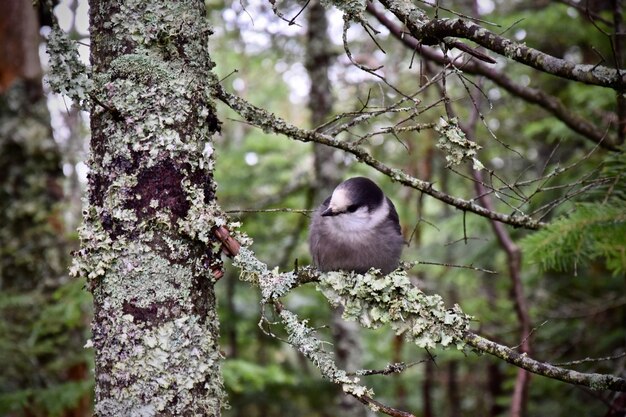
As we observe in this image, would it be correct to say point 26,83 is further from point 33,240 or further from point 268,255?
point 268,255

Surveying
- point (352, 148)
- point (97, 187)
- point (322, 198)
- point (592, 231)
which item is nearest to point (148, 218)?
point (97, 187)

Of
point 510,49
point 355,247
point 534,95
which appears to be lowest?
point 355,247

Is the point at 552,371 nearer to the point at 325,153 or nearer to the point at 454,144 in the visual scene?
the point at 454,144

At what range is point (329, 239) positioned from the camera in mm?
2664

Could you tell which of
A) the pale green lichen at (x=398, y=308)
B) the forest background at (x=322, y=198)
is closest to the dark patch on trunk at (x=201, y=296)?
the pale green lichen at (x=398, y=308)

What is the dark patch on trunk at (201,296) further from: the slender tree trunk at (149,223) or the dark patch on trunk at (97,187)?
the dark patch on trunk at (97,187)

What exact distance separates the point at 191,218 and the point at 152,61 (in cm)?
54

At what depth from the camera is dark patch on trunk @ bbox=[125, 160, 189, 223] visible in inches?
78.8

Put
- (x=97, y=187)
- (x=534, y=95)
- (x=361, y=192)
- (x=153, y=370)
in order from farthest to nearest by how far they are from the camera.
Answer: (x=534, y=95) < (x=361, y=192) < (x=97, y=187) < (x=153, y=370)

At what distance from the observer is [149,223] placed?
2.00 metres

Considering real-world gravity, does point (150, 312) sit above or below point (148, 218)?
below

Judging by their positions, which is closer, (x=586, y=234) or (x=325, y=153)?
(x=586, y=234)

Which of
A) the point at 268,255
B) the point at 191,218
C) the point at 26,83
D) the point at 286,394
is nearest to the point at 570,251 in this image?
the point at 191,218

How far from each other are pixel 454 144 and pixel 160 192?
1.03 m
